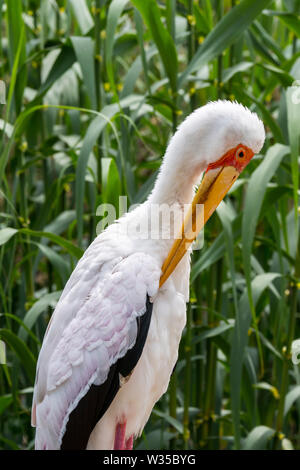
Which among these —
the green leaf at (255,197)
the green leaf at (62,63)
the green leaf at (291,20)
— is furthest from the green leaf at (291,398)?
the green leaf at (62,63)

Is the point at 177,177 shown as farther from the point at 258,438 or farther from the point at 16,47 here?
the point at 258,438

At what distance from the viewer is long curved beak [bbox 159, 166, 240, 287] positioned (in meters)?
1.63

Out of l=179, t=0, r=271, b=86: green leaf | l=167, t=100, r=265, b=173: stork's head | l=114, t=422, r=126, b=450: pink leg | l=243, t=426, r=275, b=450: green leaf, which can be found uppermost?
l=179, t=0, r=271, b=86: green leaf

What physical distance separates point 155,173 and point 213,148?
0.42m

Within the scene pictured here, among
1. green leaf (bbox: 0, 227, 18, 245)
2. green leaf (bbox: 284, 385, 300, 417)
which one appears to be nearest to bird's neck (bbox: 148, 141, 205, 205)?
green leaf (bbox: 0, 227, 18, 245)

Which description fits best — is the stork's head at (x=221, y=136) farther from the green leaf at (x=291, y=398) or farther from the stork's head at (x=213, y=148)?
the green leaf at (x=291, y=398)

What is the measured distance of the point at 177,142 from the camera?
167 centimetres

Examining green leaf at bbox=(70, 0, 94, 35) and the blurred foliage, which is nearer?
the blurred foliage

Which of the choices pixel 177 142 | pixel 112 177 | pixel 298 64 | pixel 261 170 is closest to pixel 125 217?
pixel 112 177

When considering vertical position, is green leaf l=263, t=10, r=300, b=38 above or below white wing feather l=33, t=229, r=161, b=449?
above

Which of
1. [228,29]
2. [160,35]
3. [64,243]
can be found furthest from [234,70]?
[64,243]

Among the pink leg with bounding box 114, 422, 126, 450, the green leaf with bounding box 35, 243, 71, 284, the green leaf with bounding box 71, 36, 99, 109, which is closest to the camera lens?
the pink leg with bounding box 114, 422, 126, 450

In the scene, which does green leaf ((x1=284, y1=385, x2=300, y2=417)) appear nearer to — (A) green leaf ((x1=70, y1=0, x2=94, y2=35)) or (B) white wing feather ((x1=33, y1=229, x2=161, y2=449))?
(B) white wing feather ((x1=33, y1=229, x2=161, y2=449))
